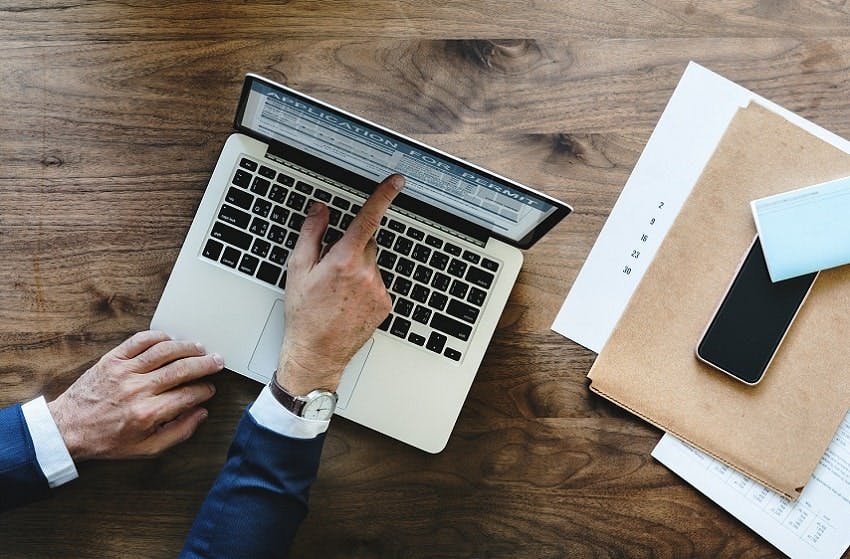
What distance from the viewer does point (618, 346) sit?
0.92 meters

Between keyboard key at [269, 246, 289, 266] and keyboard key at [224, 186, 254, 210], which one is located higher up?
keyboard key at [224, 186, 254, 210]

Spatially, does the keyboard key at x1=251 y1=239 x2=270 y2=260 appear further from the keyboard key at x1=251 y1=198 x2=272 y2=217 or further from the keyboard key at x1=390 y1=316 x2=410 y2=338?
the keyboard key at x1=390 y1=316 x2=410 y2=338

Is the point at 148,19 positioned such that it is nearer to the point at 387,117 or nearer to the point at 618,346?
the point at 387,117

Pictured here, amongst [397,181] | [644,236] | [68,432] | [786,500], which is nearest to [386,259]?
[397,181]

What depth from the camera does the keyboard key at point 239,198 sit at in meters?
0.84

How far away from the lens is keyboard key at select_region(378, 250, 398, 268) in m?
0.86

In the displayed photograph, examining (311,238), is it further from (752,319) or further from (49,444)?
(752,319)

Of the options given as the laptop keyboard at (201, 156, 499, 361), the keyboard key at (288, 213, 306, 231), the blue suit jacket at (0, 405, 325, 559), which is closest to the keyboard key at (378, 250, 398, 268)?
the laptop keyboard at (201, 156, 499, 361)

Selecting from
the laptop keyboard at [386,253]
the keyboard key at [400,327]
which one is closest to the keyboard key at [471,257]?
the laptop keyboard at [386,253]

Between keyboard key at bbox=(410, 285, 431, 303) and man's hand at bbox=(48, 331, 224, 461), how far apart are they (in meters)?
0.25

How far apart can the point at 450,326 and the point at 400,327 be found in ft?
0.20

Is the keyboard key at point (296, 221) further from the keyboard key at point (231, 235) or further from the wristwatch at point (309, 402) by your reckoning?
the wristwatch at point (309, 402)

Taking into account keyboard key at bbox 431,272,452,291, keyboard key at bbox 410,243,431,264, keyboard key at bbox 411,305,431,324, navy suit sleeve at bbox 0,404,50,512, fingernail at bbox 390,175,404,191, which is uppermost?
fingernail at bbox 390,175,404,191

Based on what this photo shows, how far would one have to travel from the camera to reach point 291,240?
849mm
